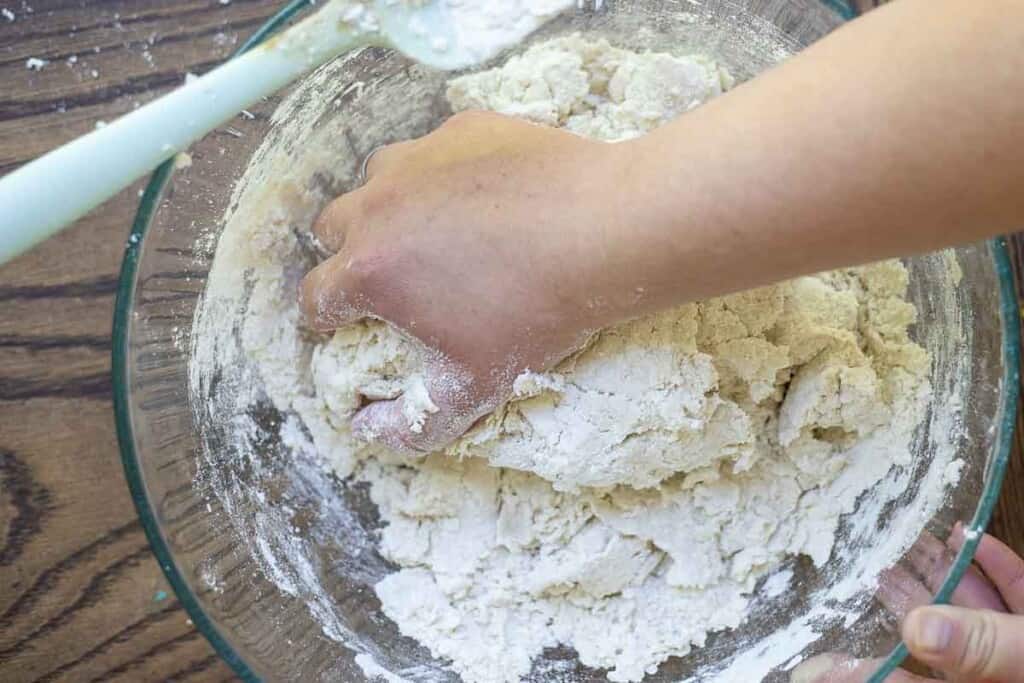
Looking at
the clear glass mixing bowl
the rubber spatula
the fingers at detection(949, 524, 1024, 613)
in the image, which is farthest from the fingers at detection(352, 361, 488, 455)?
the fingers at detection(949, 524, 1024, 613)

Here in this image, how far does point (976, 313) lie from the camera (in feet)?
3.02

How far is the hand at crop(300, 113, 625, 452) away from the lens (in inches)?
30.5

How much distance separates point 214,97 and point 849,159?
0.54m

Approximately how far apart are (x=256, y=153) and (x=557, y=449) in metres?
0.46

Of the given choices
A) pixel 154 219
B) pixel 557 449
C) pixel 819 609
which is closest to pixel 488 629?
pixel 557 449

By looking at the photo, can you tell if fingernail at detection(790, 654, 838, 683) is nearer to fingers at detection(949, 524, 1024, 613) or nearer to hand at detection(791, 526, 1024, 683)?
hand at detection(791, 526, 1024, 683)

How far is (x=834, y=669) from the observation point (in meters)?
0.92

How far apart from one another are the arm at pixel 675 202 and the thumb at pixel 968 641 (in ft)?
1.18

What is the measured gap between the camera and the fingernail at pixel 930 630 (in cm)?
79

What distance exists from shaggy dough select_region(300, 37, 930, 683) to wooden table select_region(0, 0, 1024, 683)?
274 millimetres

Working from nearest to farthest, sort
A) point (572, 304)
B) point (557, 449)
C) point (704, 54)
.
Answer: point (572, 304) → point (557, 449) → point (704, 54)

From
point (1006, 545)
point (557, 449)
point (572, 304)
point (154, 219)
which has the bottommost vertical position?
point (1006, 545)

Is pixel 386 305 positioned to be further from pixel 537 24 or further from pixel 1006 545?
pixel 1006 545

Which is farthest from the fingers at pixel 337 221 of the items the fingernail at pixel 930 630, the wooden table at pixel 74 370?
the fingernail at pixel 930 630
